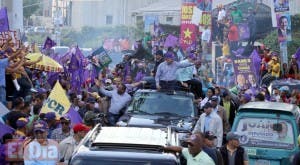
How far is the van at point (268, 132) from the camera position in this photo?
13.8 meters

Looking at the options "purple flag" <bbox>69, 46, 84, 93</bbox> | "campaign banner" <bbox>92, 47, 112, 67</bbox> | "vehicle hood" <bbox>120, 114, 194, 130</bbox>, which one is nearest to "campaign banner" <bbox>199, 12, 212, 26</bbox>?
"campaign banner" <bbox>92, 47, 112, 67</bbox>

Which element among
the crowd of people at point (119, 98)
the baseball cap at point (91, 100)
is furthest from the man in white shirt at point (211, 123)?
the baseball cap at point (91, 100)

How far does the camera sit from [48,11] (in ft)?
342

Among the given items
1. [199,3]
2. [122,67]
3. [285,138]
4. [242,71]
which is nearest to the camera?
[285,138]

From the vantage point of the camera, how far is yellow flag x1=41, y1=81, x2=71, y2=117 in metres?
14.2

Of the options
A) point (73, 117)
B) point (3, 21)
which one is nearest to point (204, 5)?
point (3, 21)

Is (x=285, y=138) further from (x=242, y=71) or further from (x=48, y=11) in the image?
(x=48, y=11)

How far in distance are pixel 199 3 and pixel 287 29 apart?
10520 millimetres

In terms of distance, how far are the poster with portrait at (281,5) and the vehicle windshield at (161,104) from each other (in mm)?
10016

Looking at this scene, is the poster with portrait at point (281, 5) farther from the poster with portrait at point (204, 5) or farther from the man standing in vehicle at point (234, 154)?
the man standing in vehicle at point (234, 154)

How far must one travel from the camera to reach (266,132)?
556 inches

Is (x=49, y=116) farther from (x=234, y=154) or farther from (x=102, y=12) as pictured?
(x=102, y=12)

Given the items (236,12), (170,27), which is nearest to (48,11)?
(170,27)

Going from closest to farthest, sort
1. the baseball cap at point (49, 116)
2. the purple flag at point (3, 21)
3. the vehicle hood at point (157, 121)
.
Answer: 1. the baseball cap at point (49, 116)
2. the vehicle hood at point (157, 121)
3. the purple flag at point (3, 21)
